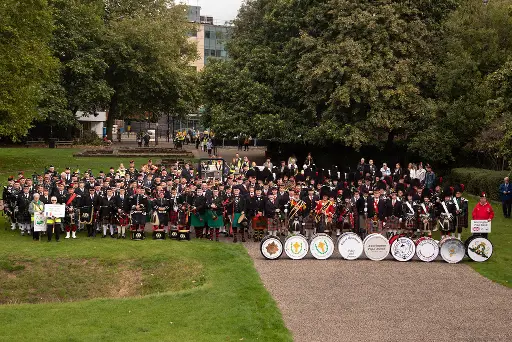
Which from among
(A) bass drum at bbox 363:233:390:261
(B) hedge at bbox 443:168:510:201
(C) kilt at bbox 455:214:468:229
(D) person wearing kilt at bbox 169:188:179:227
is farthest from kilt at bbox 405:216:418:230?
(B) hedge at bbox 443:168:510:201

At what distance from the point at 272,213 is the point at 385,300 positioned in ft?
23.6

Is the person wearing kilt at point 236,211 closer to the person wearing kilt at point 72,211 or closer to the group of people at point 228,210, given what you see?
the group of people at point 228,210

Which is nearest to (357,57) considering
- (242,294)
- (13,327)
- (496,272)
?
(496,272)

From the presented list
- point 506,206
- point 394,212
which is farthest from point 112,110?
point 394,212

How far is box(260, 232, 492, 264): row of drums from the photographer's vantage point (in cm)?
1947

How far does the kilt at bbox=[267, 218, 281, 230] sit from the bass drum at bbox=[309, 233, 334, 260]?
10.4ft

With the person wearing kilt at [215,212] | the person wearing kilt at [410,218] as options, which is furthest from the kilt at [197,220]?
the person wearing kilt at [410,218]

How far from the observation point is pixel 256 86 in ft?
130

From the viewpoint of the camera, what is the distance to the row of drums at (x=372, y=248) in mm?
19469

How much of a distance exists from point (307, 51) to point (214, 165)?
12773mm

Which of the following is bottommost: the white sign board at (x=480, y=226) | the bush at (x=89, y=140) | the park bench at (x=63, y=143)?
the white sign board at (x=480, y=226)

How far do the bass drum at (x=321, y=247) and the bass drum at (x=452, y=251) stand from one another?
352 centimetres

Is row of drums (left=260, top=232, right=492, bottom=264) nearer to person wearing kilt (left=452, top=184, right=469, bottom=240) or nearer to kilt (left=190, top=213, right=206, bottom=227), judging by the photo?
person wearing kilt (left=452, top=184, right=469, bottom=240)

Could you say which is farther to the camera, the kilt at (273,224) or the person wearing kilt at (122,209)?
the kilt at (273,224)
